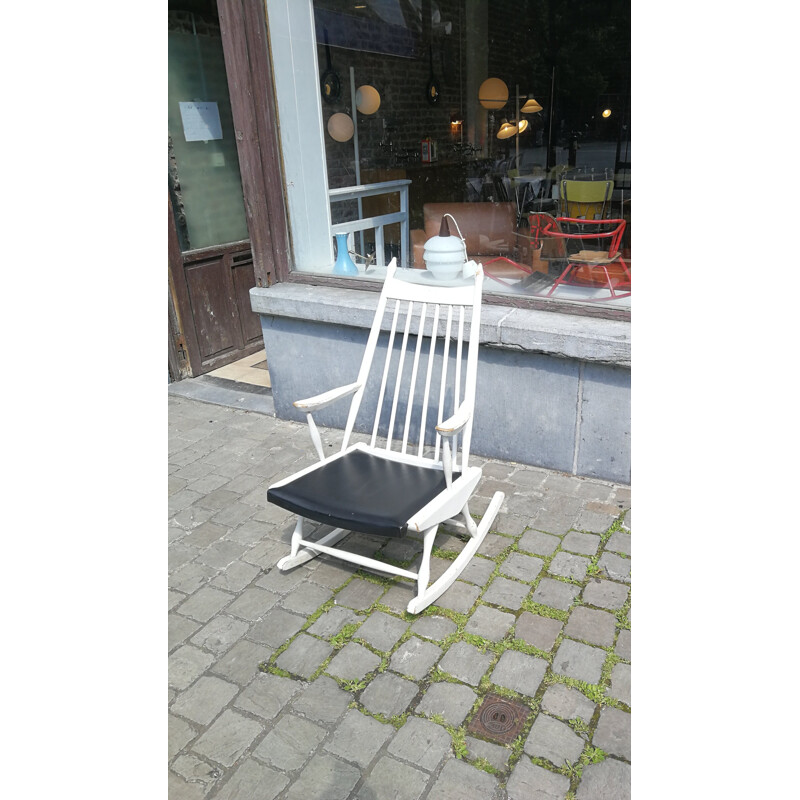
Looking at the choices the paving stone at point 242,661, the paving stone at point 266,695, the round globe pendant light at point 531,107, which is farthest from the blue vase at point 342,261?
the round globe pendant light at point 531,107

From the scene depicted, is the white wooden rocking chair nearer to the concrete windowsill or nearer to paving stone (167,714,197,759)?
the concrete windowsill

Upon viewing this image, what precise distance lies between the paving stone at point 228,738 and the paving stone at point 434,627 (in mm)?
658

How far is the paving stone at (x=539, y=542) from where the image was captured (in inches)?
111

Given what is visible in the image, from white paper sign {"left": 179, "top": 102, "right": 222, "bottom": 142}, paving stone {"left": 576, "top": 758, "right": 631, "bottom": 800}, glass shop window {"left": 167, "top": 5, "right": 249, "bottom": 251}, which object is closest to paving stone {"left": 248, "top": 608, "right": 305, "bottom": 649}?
paving stone {"left": 576, "top": 758, "right": 631, "bottom": 800}

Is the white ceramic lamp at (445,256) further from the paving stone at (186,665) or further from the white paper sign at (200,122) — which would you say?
the paving stone at (186,665)

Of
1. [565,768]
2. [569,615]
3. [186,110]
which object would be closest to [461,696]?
[565,768]

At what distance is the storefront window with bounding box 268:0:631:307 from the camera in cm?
398

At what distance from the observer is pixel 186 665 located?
89.7 inches

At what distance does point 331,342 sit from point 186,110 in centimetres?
229

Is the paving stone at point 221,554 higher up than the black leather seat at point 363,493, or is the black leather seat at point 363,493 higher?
the black leather seat at point 363,493

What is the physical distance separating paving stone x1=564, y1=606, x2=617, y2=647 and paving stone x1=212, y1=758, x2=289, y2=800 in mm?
1112

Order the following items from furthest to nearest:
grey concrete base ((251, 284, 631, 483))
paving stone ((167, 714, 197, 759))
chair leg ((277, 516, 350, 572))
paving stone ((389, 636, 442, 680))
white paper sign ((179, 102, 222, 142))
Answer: white paper sign ((179, 102, 222, 142)), grey concrete base ((251, 284, 631, 483)), chair leg ((277, 516, 350, 572)), paving stone ((389, 636, 442, 680)), paving stone ((167, 714, 197, 759))

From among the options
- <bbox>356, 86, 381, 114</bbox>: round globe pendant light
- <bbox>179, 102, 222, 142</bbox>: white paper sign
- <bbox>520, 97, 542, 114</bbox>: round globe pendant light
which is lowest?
<bbox>179, 102, 222, 142</bbox>: white paper sign

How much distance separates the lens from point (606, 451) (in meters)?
3.31
